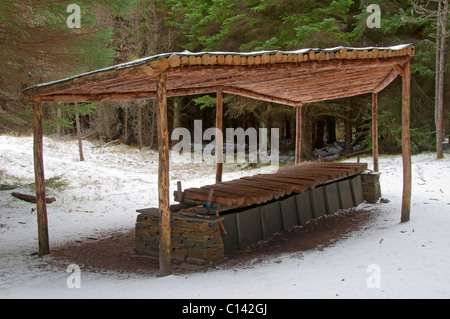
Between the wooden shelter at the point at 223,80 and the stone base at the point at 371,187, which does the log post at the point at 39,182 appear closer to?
the wooden shelter at the point at 223,80

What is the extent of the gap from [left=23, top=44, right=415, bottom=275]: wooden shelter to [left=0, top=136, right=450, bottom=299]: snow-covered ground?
0.64m

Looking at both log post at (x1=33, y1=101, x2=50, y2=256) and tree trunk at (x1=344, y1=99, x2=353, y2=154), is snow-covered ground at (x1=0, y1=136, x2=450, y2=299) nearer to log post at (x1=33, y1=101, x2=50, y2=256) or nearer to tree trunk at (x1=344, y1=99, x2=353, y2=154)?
log post at (x1=33, y1=101, x2=50, y2=256)

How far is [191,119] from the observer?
89.2ft

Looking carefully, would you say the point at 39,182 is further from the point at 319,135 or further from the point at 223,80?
the point at 319,135

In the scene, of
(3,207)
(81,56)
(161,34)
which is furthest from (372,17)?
(3,207)

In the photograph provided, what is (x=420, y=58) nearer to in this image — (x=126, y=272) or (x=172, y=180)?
(x=172, y=180)

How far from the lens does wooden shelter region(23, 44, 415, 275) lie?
4906 millimetres

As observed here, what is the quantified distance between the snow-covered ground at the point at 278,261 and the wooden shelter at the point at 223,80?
2.10 ft

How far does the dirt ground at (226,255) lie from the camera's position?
5566 millimetres

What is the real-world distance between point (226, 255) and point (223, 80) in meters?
3.27

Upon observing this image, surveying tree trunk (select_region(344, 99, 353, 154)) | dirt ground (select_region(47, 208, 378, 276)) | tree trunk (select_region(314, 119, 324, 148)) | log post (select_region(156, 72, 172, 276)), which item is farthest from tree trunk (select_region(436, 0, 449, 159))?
log post (select_region(156, 72, 172, 276))

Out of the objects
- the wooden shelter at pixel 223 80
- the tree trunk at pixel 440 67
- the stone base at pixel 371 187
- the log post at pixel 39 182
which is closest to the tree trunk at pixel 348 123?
the tree trunk at pixel 440 67

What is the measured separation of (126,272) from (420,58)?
14.4 m

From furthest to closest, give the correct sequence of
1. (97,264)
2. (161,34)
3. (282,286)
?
(161,34)
(97,264)
(282,286)
